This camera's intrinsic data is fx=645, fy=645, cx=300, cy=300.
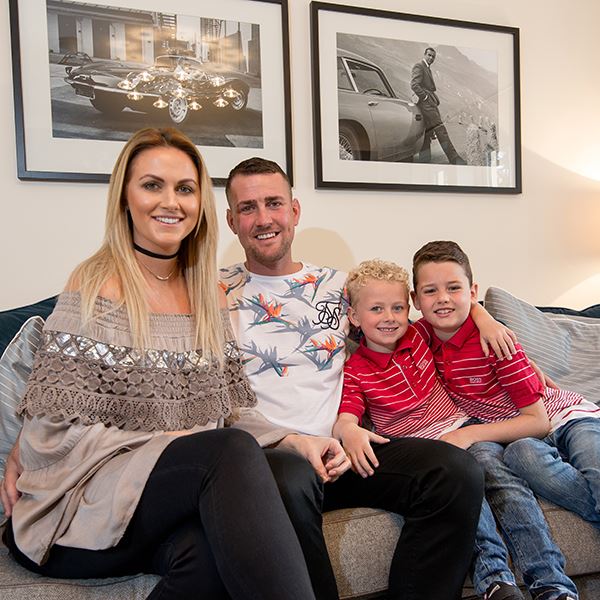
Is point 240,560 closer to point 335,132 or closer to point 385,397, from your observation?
point 385,397

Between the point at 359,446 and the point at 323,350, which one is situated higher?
the point at 323,350

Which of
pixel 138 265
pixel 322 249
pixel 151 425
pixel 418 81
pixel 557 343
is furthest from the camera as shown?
pixel 418 81

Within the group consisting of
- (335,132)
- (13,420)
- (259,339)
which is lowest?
(13,420)

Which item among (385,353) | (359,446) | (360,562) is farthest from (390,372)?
(360,562)

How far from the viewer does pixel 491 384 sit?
1.73 metres

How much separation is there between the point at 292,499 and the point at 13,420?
73cm

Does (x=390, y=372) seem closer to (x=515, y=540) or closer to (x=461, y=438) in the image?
(x=461, y=438)

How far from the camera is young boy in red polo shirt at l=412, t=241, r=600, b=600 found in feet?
5.12

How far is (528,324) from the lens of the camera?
83.4 inches

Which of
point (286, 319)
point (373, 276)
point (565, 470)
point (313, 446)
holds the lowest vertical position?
point (565, 470)

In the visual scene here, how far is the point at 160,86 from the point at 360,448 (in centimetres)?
143

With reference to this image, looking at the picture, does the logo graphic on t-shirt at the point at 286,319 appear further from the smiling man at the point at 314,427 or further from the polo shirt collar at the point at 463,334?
the polo shirt collar at the point at 463,334

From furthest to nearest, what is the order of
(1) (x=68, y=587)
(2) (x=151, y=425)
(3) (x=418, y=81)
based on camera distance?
(3) (x=418, y=81), (2) (x=151, y=425), (1) (x=68, y=587)

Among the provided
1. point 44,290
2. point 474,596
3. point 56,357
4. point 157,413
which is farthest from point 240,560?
point 44,290
